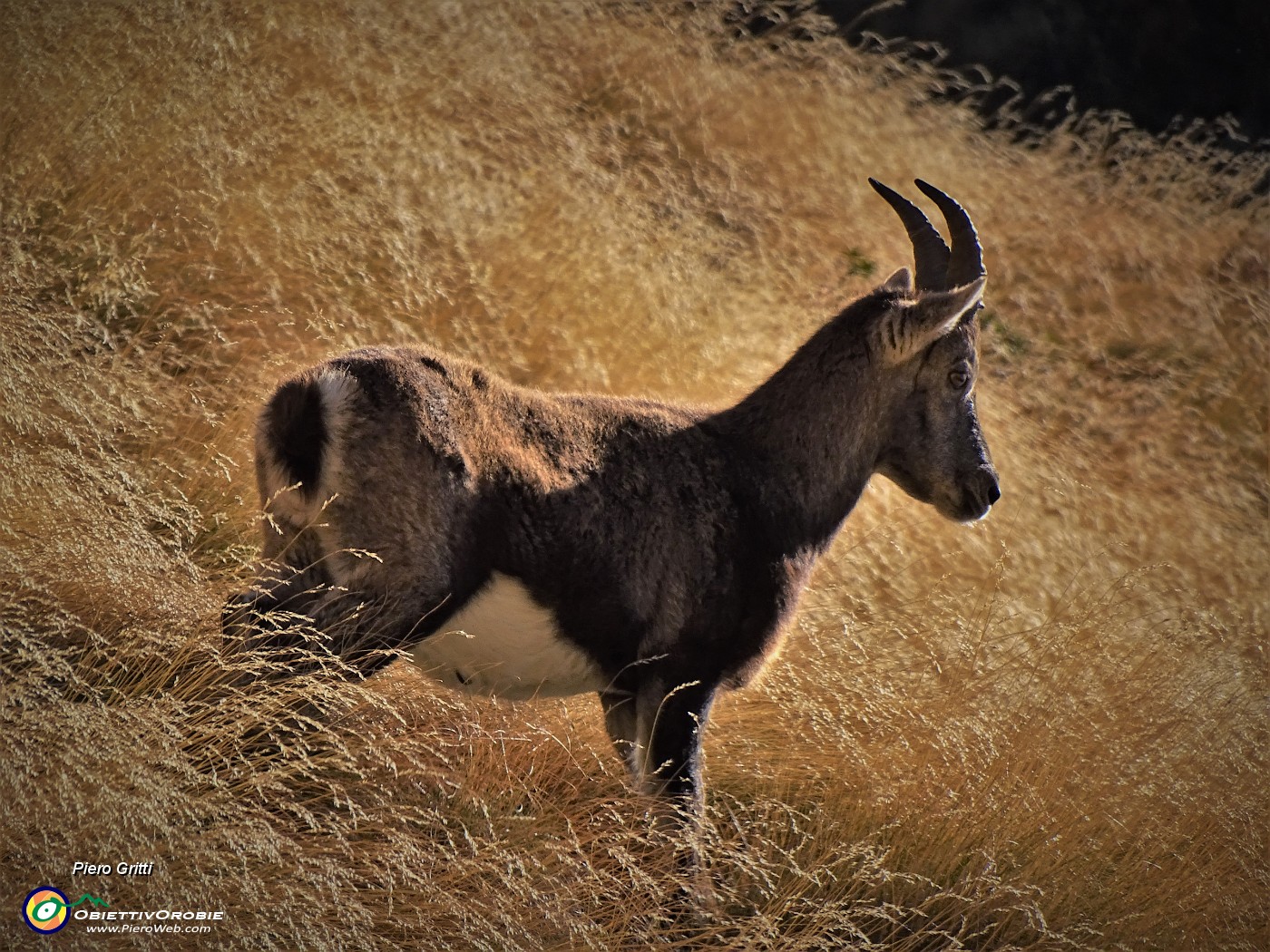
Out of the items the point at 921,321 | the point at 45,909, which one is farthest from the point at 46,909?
the point at 921,321

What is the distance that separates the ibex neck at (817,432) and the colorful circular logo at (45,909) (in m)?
2.99

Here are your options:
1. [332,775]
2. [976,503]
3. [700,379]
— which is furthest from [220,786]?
[700,379]

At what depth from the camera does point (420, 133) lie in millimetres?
9453

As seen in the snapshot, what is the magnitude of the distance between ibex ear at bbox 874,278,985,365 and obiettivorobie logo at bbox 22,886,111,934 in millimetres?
3623

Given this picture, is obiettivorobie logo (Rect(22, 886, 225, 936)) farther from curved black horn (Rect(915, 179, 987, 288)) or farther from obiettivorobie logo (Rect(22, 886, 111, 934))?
curved black horn (Rect(915, 179, 987, 288))

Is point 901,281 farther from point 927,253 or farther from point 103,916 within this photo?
point 103,916

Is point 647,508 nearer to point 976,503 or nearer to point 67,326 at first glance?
point 976,503

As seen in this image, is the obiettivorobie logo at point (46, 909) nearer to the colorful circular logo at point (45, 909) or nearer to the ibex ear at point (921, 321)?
the colorful circular logo at point (45, 909)

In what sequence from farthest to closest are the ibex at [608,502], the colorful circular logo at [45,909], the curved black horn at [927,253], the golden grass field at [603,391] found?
the curved black horn at [927,253], the ibex at [608,502], the golden grass field at [603,391], the colorful circular logo at [45,909]

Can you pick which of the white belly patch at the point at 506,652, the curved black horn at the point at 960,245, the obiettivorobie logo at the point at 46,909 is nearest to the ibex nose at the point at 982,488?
the curved black horn at the point at 960,245

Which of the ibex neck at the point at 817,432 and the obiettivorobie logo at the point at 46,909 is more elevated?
the ibex neck at the point at 817,432

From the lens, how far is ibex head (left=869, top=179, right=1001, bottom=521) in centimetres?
557

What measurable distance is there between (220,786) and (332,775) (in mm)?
1108

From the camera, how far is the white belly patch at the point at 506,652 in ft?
15.0
